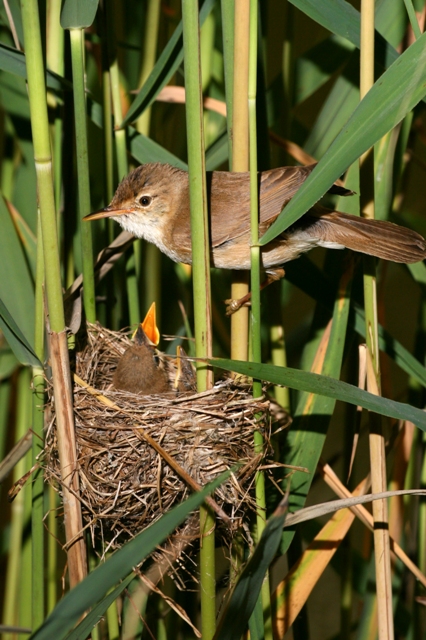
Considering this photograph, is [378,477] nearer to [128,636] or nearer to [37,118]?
[128,636]

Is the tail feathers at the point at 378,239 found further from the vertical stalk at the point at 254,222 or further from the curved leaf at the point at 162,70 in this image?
the curved leaf at the point at 162,70

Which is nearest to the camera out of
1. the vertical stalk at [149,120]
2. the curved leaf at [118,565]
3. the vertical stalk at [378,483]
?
the curved leaf at [118,565]

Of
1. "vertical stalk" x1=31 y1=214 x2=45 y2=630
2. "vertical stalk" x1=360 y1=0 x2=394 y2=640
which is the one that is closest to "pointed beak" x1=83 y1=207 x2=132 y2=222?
"vertical stalk" x1=31 y1=214 x2=45 y2=630

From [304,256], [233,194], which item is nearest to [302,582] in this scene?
[304,256]

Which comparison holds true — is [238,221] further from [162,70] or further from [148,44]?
[148,44]

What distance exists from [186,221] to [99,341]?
427 millimetres

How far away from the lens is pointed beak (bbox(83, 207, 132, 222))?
59.4 inches

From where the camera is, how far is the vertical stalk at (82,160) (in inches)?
50.9

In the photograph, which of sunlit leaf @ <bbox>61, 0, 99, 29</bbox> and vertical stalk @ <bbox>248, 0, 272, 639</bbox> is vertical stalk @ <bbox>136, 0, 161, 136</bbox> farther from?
vertical stalk @ <bbox>248, 0, 272, 639</bbox>

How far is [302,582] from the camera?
63.0 inches

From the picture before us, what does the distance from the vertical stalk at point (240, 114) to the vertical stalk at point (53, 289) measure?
39cm

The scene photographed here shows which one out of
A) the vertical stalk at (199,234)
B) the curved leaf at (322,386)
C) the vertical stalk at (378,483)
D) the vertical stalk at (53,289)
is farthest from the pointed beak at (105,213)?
the vertical stalk at (378,483)

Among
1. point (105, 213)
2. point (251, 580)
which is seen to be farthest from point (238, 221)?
point (251, 580)

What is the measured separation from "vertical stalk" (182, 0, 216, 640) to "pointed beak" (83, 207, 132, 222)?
389mm
